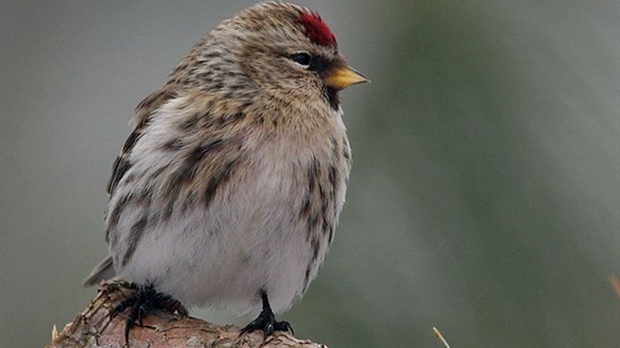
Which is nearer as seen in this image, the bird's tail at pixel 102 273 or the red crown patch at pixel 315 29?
the red crown patch at pixel 315 29

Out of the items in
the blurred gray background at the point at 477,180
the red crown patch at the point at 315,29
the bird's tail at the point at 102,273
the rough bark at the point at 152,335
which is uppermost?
the red crown patch at the point at 315,29

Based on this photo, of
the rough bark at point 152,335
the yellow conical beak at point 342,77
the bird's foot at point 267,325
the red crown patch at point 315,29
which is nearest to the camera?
the rough bark at point 152,335

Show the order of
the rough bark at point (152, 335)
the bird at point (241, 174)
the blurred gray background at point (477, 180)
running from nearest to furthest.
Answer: the rough bark at point (152, 335) → the blurred gray background at point (477, 180) → the bird at point (241, 174)

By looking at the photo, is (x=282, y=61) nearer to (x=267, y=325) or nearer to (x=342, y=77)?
(x=342, y=77)

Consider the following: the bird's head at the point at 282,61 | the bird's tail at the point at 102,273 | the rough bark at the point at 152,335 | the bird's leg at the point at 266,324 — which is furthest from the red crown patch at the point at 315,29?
the rough bark at the point at 152,335

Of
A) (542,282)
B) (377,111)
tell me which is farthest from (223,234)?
(542,282)

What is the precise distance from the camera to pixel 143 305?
2.57m

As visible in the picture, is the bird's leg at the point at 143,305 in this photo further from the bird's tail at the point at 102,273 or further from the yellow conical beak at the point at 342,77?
the yellow conical beak at the point at 342,77

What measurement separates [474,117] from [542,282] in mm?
367

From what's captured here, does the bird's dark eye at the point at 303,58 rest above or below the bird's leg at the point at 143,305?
above

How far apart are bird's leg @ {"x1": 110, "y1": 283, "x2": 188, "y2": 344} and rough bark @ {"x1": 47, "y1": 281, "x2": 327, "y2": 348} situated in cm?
1

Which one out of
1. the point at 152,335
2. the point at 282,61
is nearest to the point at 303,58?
the point at 282,61

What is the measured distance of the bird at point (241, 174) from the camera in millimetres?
2869

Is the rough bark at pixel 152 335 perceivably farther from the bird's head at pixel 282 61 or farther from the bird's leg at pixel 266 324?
the bird's head at pixel 282 61
